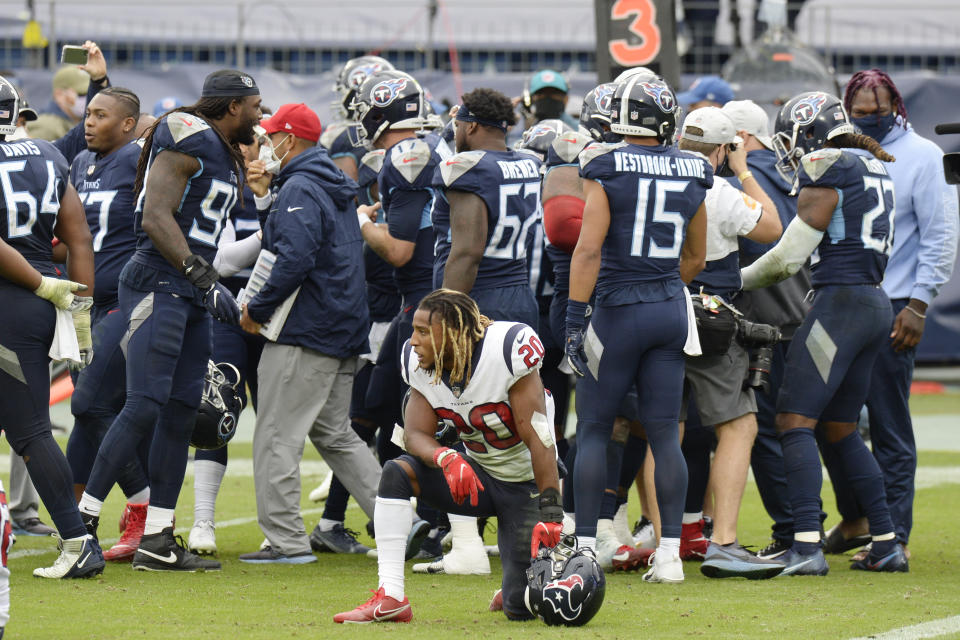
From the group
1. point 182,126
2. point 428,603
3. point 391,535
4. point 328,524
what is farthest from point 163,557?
point 182,126

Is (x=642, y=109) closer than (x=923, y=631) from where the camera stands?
No

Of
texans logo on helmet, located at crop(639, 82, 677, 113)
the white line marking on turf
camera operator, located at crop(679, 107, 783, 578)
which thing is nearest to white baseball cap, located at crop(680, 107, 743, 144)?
camera operator, located at crop(679, 107, 783, 578)

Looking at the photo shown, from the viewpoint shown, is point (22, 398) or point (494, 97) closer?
point (22, 398)

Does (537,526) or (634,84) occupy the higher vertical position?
(634,84)

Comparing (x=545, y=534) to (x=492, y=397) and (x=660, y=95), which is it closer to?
(x=492, y=397)

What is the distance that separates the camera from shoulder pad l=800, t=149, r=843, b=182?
629 centimetres

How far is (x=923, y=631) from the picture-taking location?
4.98 m

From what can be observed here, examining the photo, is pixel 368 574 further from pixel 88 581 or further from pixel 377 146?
pixel 377 146

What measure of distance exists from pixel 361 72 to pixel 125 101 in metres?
2.34

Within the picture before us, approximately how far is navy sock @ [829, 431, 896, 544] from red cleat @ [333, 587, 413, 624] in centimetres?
246

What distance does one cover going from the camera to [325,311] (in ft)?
22.1

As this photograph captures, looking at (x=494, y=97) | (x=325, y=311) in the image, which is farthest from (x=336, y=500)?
(x=494, y=97)

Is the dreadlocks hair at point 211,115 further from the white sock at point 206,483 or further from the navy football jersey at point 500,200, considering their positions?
the white sock at point 206,483

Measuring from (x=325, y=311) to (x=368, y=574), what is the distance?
1217mm
